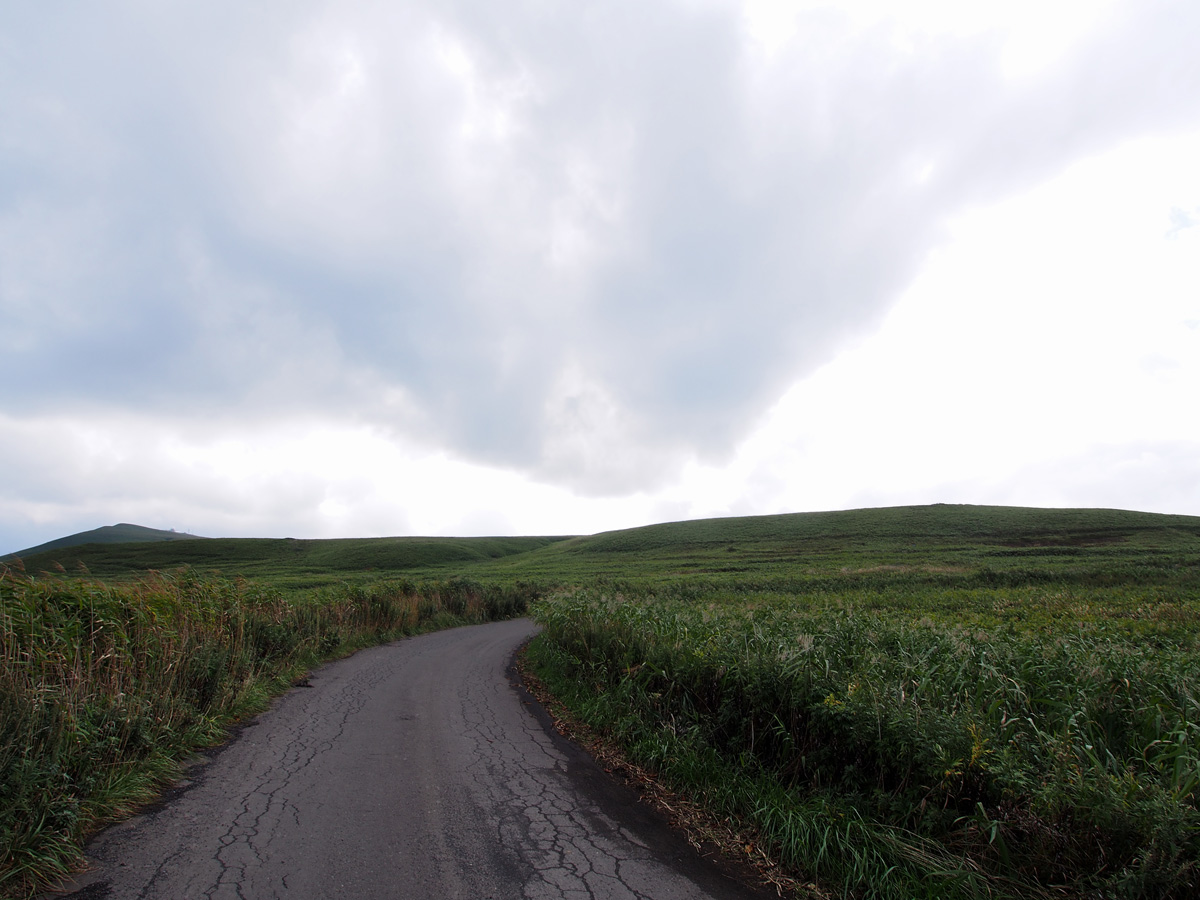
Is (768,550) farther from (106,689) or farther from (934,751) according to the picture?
(106,689)

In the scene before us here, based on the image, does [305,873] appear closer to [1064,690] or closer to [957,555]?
[1064,690]

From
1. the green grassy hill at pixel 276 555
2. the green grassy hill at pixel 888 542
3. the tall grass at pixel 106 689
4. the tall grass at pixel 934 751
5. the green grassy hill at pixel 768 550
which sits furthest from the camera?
the green grassy hill at pixel 276 555

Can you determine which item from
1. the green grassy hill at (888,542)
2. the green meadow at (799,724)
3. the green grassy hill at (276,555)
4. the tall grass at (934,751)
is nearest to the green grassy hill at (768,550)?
the green grassy hill at (888,542)

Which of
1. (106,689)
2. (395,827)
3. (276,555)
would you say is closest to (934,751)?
(395,827)

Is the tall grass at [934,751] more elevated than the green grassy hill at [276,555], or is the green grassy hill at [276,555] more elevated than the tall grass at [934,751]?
the green grassy hill at [276,555]

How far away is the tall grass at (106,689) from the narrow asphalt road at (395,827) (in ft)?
1.28

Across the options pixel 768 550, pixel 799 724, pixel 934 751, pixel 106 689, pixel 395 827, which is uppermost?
pixel 106 689

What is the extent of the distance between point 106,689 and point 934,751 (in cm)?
908

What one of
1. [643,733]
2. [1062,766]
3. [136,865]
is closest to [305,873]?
[136,865]

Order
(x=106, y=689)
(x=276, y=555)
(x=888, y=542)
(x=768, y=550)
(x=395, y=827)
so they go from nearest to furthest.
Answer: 1. (x=395, y=827)
2. (x=106, y=689)
3. (x=888, y=542)
4. (x=768, y=550)
5. (x=276, y=555)

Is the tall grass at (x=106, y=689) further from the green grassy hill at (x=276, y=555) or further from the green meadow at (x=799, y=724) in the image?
the green grassy hill at (x=276, y=555)

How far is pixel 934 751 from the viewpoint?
4.60 meters

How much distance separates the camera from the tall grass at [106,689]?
→ 462 centimetres

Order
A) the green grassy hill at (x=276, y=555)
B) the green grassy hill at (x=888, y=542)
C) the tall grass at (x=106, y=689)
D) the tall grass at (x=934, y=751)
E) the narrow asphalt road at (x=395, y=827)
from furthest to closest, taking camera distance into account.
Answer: the green grassy hill at (x=276, y=555) → the green grassy hill at (x=888, y=542) → the tall grass at (x=106, y=689) → the narrow asphalt road at (x=395, y=827) → the tall grass at (x=934, y=751)
